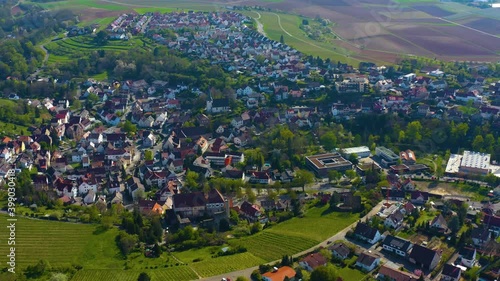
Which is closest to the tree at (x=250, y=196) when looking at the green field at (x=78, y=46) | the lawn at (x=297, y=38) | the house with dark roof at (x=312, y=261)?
the house with dark roof at (x=312, y=261)

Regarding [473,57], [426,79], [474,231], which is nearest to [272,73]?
[426,79]

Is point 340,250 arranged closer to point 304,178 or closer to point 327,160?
point 304,178

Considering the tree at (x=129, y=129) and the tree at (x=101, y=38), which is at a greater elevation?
the tree at (x=101, y=38)

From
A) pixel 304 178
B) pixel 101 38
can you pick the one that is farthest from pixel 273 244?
pixel 101 38

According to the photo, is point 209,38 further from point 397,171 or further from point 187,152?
Answer: point 397,171

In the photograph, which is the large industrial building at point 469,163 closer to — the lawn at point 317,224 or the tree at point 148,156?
the lawn at point 317,224

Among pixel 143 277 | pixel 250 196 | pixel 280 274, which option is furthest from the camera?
pixel 250 196
